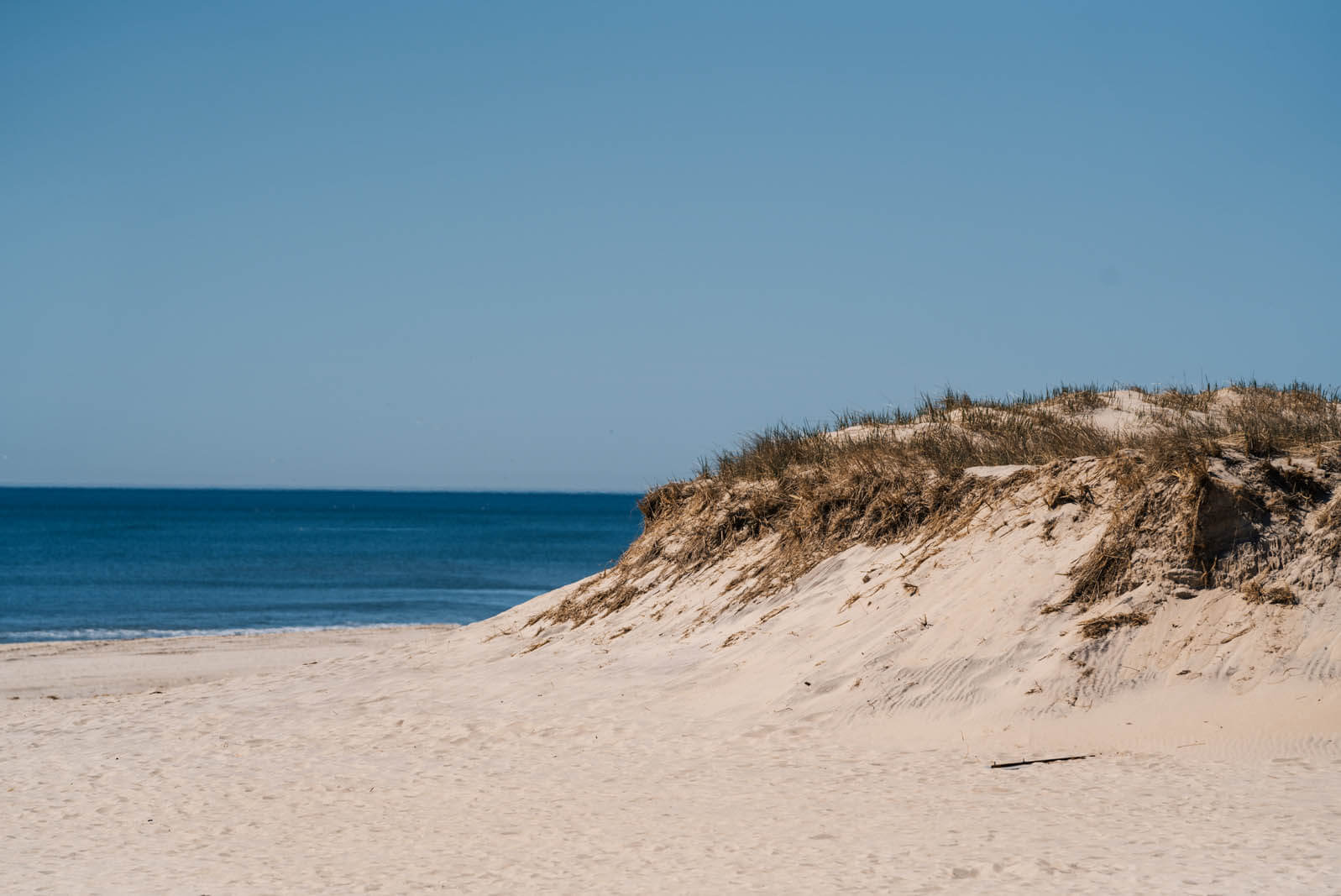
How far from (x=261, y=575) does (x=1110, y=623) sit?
142 ft

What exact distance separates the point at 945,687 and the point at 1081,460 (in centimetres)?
350

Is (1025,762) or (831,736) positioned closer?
(1025,762)

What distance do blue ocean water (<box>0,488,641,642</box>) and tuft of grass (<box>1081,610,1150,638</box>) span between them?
73.9 feet

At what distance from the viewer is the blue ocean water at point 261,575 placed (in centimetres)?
3077

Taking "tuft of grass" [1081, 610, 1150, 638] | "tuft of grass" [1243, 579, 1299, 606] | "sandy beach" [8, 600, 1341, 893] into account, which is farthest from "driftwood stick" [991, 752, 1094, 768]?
"tuft of grass" [1243, 579, 1299, 606]

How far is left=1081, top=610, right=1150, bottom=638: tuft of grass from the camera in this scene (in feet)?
33.5

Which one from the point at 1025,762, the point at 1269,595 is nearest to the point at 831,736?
the point at 1025,762

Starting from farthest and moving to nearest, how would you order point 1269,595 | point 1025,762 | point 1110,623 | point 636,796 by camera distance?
point 1110,623 → point 1269,595 → point 1025,762 → point 636,796

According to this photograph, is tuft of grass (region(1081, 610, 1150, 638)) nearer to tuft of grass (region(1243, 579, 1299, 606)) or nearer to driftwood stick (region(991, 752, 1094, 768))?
tuft of grass (region(1243, 579, 1299, 606))

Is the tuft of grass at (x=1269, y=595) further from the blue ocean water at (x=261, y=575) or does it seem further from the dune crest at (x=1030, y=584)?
the blue ocean water at (x=261, y=575)

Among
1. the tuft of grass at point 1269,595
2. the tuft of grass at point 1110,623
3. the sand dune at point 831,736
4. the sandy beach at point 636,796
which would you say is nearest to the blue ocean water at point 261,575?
the sand dune at point 831,736

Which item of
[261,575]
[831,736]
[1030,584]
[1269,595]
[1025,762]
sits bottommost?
[1025,762]

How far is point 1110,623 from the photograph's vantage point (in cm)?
1024

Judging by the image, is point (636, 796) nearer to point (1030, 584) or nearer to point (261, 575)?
point (1030, 584)
